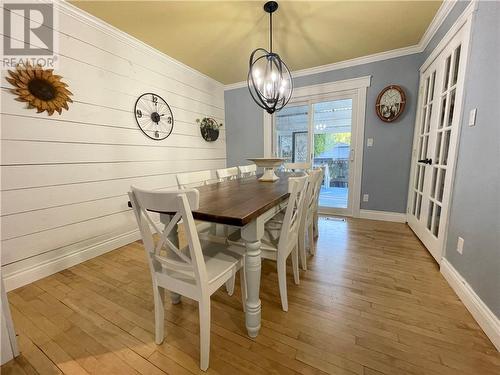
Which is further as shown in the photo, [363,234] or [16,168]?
[363,234]

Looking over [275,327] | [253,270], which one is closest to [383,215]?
[275,327]

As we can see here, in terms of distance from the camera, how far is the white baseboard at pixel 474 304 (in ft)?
3.78

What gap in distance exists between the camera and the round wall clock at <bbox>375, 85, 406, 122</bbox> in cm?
288

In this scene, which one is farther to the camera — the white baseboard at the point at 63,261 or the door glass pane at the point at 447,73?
the door glass pane at the point at 447,73

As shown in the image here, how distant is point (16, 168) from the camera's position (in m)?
1.66

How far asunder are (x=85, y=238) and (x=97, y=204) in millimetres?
354

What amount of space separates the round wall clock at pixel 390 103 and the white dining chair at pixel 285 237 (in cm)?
237

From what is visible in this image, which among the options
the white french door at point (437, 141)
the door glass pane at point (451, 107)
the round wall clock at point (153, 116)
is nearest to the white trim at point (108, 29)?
the round wall clock at point (153, 116)

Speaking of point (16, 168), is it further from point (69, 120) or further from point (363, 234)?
point (363, 234)

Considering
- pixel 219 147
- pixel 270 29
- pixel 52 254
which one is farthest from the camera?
pixel 219 147

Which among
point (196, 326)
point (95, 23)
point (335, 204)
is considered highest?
point (95, 23)

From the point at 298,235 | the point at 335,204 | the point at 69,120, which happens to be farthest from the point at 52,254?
the point at 335,204

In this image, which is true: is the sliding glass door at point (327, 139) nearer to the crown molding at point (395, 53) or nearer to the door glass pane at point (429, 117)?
the crown molding at point (395, 53)

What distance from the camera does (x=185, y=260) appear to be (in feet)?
3.24
